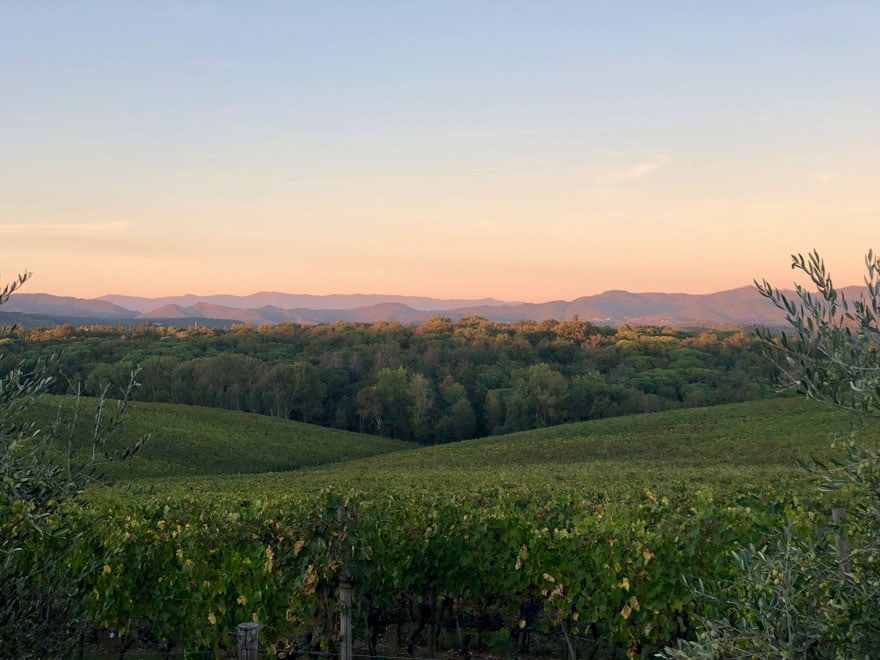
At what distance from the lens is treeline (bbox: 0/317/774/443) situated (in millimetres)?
95625

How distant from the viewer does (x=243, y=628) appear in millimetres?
8375

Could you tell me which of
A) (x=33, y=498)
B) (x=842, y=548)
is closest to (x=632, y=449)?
(x=842, y=548)

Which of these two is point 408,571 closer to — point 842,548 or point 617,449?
point 842,548

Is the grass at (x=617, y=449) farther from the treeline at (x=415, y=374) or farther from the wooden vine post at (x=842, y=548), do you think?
the wooden vine post at (x=842, y=548)

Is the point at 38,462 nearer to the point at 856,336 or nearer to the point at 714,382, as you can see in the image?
the point at 856,336

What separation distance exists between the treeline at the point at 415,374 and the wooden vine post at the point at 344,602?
78355 mm

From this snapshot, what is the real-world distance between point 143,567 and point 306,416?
3509 inches

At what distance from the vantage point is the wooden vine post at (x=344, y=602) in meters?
9.98

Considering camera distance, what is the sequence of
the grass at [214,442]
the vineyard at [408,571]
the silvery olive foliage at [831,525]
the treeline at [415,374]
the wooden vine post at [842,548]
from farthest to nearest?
the treeline at [415,374] → the grass at [214,442] → the vineyard at [408,571] → the wooden vine post at [842,548] → the silvery olive foliage at [831,525]

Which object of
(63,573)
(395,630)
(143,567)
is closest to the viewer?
(63,573)

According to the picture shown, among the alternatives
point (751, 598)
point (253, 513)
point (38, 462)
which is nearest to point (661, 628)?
point (751, 598)

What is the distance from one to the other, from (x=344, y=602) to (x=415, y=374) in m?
96.1

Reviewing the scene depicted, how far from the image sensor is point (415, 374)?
349ft

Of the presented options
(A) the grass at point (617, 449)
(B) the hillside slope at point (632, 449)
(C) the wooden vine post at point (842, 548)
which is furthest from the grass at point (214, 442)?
(C) the wooden vine post at point (842, 548)
